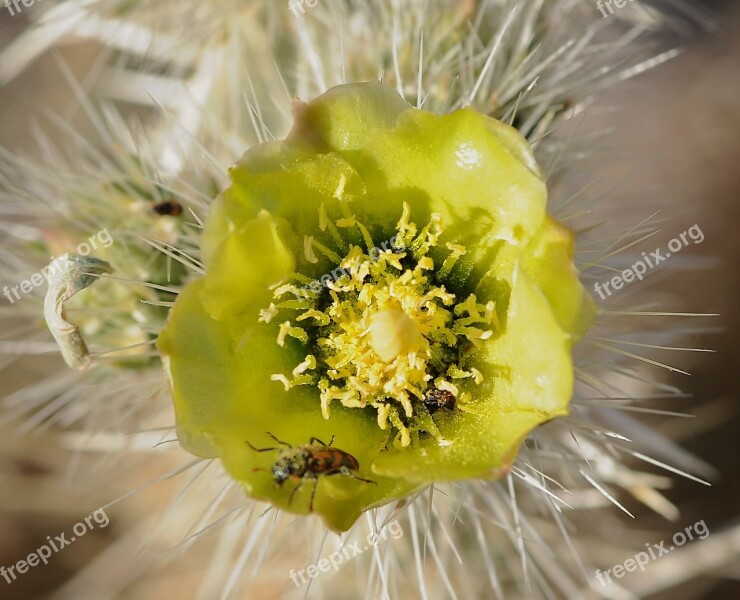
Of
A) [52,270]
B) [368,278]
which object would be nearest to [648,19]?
[368,278]

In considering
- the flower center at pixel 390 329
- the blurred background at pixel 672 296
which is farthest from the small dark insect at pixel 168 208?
the blurred background at pixel 672 296

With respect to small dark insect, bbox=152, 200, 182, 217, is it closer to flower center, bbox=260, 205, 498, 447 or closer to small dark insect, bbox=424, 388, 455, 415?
flower center, bbox=260, 205, 498, 447

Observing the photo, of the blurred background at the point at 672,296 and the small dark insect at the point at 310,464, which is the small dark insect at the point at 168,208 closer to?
the small dark insect at the point at 310,464

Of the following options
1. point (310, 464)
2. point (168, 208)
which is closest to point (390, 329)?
point (310, 464)

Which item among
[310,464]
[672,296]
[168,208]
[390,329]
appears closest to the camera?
[310,464]

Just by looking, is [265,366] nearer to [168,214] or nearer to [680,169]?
[168,214]

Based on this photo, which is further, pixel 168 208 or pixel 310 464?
pixel 168 208

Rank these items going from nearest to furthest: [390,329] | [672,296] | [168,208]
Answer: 1. [390,329]
2. [168,208]
3. [672,296]

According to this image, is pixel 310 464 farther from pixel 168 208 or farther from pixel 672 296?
pixel 672 296
